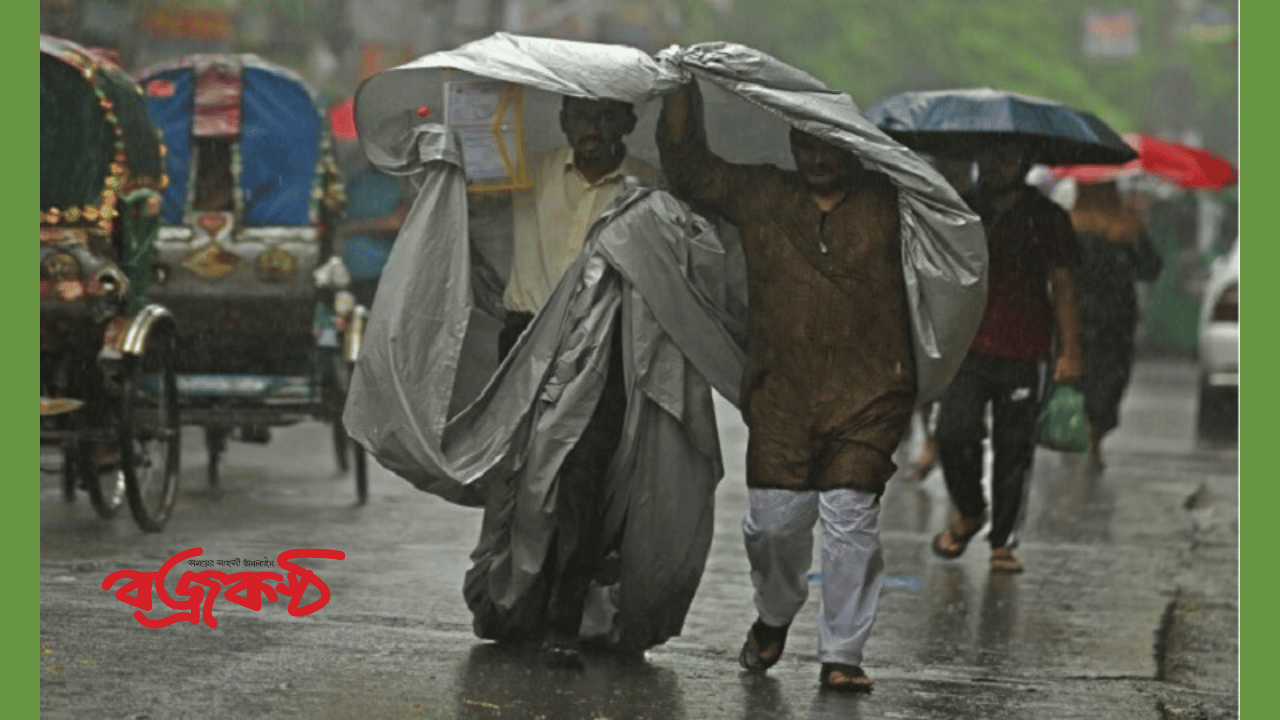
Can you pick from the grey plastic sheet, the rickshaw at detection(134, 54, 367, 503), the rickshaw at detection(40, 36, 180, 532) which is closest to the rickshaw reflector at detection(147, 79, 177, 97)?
the rickshaw at detection(134, 54, 367, 503)

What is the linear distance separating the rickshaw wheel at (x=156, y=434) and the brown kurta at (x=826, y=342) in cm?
391

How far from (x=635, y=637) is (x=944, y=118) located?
10.9 feet

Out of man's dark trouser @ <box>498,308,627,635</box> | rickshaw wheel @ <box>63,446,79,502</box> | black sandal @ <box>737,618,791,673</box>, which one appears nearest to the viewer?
man's dark trouser @ <box>498,308,627,635</box>

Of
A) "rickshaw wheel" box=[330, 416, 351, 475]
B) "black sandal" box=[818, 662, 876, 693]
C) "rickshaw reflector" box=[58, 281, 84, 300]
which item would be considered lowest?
"rickshaw wheel" box=[330, 416, 351, 475]

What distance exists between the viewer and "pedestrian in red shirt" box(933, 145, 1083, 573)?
10.2 metres

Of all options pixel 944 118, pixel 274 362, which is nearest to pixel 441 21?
pixel 274 362

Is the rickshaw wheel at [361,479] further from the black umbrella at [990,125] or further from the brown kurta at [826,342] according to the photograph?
the brown kurta at [826,342]

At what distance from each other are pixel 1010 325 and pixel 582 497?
10.7 feet

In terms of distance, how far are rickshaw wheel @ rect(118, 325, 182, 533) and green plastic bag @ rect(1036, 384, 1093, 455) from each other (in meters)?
3.90

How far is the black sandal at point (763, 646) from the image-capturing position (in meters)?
7.59

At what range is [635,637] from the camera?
25.3 ft

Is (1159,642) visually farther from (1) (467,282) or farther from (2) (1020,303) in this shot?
(1) (467,282)

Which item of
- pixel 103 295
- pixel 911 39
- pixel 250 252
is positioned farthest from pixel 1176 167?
pixel 911 39

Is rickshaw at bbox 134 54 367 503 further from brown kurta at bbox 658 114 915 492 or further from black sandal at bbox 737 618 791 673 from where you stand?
brown kurta at bbox 658 114 915 492
